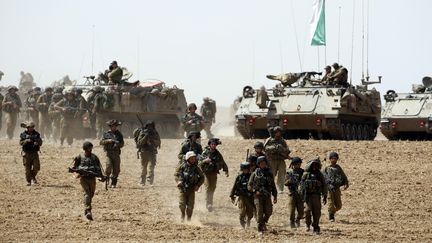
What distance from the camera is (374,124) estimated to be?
1658 inches

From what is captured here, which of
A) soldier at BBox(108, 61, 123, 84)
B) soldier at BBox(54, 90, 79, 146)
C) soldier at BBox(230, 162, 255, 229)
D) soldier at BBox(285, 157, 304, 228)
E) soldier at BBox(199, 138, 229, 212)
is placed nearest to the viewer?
soldier at BBox(230, 162, 255, 229)

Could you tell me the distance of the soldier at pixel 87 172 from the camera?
19984 millimetres

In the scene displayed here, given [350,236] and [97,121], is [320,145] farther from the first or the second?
[350,236]

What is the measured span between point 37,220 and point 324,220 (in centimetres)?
516

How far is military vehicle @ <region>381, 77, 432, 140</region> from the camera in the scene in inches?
1492

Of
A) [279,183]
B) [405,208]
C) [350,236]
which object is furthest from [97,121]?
[350,236]

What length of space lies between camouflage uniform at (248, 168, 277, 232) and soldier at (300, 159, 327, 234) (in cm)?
61

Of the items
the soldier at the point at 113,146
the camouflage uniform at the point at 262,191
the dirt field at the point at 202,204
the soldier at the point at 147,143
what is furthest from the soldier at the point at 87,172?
the soldier at the point at 147,143

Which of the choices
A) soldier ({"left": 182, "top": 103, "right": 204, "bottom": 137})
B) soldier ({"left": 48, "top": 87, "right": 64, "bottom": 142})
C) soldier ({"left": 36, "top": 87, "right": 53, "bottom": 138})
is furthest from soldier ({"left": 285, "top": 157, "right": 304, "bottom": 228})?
soldier ({"left": 36, "top": 87, "right": 53, "bottom": 138})

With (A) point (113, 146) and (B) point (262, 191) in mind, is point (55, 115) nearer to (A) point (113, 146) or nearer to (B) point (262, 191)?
(A) point (113, 146)

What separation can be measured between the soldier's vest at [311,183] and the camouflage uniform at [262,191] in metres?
0.60

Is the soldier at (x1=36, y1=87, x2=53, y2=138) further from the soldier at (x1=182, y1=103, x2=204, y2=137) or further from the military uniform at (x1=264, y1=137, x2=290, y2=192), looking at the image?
the military uniform at (x1=264, y1=137, x2=290, y2=192)

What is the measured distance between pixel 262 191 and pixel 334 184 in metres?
2.43

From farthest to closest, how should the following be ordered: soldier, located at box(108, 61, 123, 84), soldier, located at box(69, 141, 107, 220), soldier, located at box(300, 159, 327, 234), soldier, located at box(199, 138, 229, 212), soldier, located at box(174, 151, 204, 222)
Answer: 1. soldier, located at box(108, 61, 123, 84)
2. soldier, located at box(199, 138, 229, 212)
3. soldier, located at box(69, 141, 107, 220)
4. soldier, located at box(174, 151, 204, 222)
5. soldier, located at box(300, 159, 327, 234)
